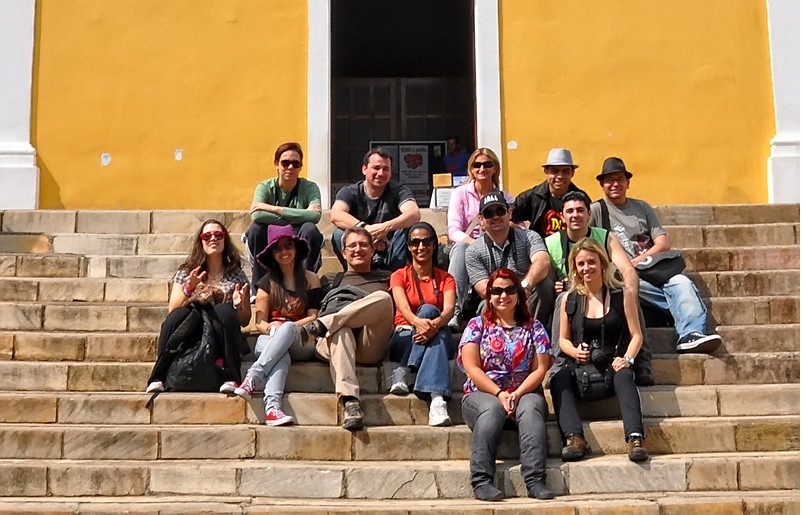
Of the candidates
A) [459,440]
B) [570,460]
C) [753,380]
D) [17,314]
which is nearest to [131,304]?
[17,314]

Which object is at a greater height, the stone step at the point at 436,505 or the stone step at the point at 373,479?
the stone step at the point at 373,479

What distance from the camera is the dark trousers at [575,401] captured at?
577 centimetres

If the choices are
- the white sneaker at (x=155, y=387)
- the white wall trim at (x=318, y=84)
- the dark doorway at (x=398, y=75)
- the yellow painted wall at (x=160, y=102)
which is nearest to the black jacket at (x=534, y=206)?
the white wall trim at (x=318, y=84)

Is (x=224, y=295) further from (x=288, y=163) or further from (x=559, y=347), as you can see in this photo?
(x=559, y=347)

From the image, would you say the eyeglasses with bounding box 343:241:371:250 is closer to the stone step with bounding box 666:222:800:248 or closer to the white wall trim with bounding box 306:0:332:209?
the stone step with bounding box 666:222:800:248

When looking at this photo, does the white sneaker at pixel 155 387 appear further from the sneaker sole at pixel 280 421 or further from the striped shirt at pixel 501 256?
the striped shirt at pixel 501 256

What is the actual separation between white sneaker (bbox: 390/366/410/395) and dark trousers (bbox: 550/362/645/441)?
0.84 m

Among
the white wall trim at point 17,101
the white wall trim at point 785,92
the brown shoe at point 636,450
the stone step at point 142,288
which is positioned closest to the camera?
the brown shoe at point 636,450

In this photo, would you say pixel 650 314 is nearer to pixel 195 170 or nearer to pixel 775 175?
pixel 775 175

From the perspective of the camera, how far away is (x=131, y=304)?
24.1 ft

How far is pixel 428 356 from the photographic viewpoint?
6.14 meters

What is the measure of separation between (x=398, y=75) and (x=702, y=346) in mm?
8824

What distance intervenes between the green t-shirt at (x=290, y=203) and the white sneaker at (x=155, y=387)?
149cm

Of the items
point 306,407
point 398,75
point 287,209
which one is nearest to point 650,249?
point 287,209
